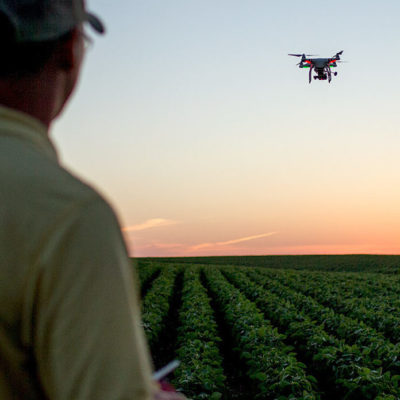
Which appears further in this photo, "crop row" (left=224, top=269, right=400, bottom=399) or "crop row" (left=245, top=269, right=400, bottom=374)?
"crop row" (left=245, top=269, right=400, bottom=374)

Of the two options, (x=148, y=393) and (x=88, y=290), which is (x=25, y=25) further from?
(x=148, y=393)

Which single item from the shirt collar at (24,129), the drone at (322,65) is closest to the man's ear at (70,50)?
the shirt collar at (24,129)

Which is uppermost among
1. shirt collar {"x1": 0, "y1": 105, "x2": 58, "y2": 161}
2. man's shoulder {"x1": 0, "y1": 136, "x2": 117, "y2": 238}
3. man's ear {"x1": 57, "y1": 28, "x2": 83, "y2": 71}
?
man's ear {"x1": 57, "y1": 28, "x2": 83, "y2": 71}

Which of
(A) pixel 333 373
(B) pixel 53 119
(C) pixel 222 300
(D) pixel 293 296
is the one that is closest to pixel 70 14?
(B) pixel 53 119

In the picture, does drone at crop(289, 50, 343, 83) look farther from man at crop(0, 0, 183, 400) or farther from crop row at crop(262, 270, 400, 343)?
man at crop(0, 0, 183, 400)

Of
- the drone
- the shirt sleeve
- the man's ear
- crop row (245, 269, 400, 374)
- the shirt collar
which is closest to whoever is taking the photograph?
the shirt sleeve

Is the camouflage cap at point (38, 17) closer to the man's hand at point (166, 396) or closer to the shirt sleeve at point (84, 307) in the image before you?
the shirt sleeve at point (84, 307)

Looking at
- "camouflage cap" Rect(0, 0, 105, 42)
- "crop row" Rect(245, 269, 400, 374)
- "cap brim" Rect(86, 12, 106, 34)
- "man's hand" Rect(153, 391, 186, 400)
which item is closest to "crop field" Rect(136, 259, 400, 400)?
"crop row" Rect(245, 269, 400, 374)
